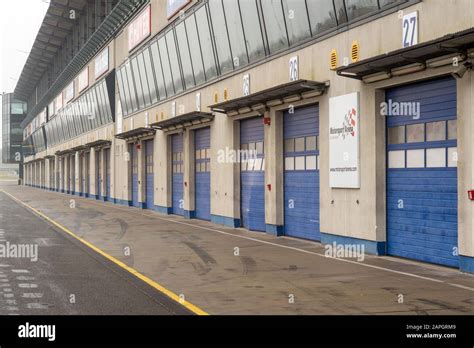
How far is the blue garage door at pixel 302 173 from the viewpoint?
1602 cm

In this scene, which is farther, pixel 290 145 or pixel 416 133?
pixel 290 145

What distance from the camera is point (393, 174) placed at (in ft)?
42.5

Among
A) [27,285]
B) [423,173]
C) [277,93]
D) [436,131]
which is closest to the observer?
[27,285]

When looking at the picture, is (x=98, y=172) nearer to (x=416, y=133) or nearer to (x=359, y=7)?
(x=359, y=7)

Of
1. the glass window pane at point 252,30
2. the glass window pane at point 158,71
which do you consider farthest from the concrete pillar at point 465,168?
the glass window pane at point 158,71

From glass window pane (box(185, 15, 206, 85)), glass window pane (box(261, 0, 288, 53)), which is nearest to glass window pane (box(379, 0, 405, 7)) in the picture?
glass window pane (box(261, 0, 288, 53))

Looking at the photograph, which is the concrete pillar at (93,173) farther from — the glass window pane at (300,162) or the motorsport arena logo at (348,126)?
the motorsport arena logo at (348,126)

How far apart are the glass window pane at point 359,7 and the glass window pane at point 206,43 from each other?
363 inches

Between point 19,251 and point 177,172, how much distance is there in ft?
44.0

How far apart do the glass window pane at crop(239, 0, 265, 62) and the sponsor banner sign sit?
497 centimetres

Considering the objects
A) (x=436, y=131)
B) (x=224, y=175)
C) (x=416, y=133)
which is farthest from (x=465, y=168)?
(x=224, y=175)

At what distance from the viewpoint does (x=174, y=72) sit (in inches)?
1083
